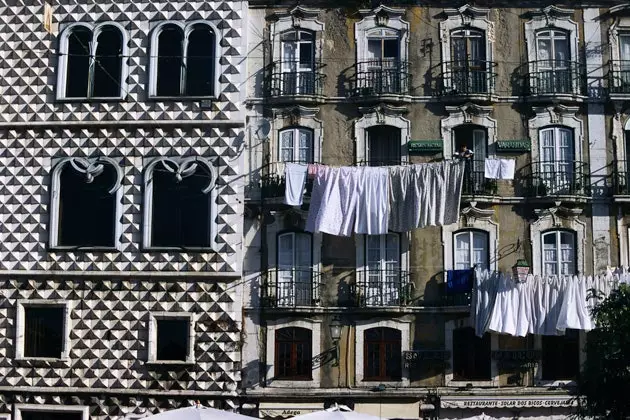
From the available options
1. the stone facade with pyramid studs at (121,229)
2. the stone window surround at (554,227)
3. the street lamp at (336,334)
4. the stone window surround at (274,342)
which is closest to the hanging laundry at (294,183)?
the stone facade with pyramid studs at (121,229)

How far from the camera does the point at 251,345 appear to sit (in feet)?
99.2

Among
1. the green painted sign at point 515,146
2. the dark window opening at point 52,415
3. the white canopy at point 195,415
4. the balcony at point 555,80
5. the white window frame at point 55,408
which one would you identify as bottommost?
the dark window opening at point 52,415

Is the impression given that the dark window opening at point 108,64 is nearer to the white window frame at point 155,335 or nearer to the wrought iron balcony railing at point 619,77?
the white window frame at point 155,335

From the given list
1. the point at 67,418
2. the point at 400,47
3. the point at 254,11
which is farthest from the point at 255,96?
the point at 67,418

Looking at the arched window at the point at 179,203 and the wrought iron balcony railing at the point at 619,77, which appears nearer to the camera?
the wrought iron balcony railing at the point at 619,77

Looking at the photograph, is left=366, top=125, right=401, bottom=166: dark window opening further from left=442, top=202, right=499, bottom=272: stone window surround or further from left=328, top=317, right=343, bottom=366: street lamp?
left=328, top=317, right=343, bottom=366: street lamp

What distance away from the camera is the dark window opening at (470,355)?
29.9 meters

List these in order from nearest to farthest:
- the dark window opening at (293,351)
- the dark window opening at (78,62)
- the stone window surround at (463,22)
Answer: the dark window opening at (293,351)
the stone window surround at (463,22)
the dark window opening at (78,62)

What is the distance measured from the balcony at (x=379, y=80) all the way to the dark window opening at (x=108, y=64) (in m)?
8.20

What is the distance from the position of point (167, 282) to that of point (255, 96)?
22.9 ft

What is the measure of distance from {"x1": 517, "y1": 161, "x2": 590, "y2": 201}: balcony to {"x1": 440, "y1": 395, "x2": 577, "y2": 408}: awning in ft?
21.5

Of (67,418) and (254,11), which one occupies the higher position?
(254,11)

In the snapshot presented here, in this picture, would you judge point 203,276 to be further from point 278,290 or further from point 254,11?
point 254,11

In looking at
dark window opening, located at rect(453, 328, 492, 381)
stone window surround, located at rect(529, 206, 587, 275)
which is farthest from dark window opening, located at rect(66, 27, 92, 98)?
stone window surround, located at rect(529, 206, 587, 275)
